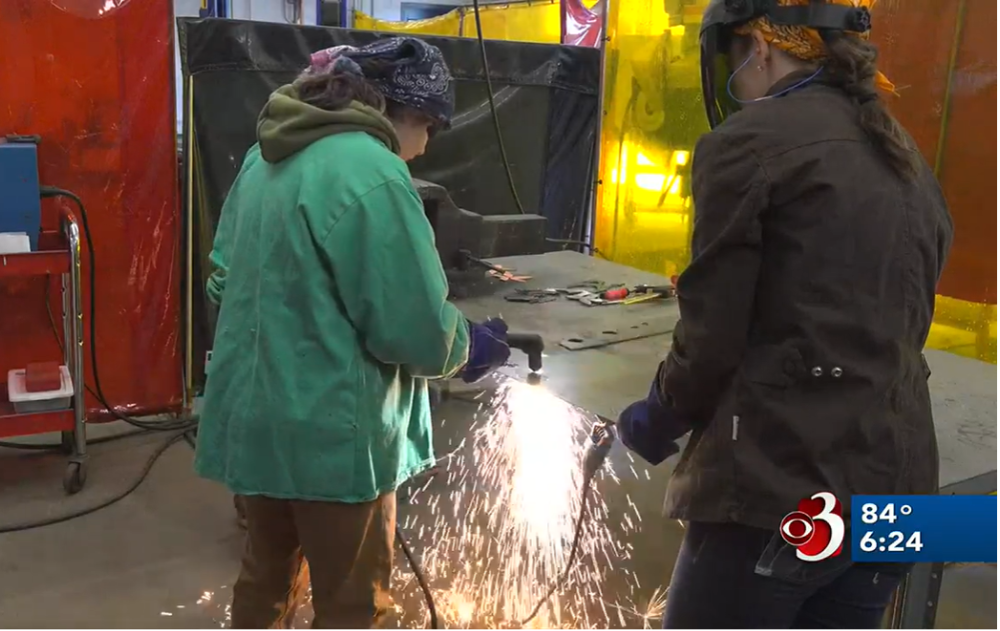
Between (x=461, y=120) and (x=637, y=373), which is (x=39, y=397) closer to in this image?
(x=637, y=373)

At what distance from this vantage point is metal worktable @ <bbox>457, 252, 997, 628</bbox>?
157 centimetres

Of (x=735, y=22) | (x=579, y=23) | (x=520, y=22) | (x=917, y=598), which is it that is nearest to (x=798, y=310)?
(x=735, y=22)

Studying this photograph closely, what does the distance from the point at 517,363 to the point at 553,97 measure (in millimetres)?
2774

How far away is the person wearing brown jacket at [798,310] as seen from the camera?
1.03 meters

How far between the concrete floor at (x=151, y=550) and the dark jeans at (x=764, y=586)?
116cm

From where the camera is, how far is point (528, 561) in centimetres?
253

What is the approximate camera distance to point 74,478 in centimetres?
298

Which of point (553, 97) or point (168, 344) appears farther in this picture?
point (553, 97)

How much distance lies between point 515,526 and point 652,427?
151 centimetres

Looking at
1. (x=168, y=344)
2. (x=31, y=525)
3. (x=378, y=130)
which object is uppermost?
(x=378, y=130)

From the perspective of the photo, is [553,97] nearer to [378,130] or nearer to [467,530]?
[467,530]

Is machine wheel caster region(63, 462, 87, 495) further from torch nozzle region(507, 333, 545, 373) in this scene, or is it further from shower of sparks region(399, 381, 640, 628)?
torch nozzle region(507, 333, 545, 373)

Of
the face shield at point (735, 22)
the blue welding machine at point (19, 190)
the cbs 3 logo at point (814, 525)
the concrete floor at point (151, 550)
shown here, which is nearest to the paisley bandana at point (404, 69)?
the face shield at point (735, 22)

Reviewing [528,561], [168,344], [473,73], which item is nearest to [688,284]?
[528,561]
